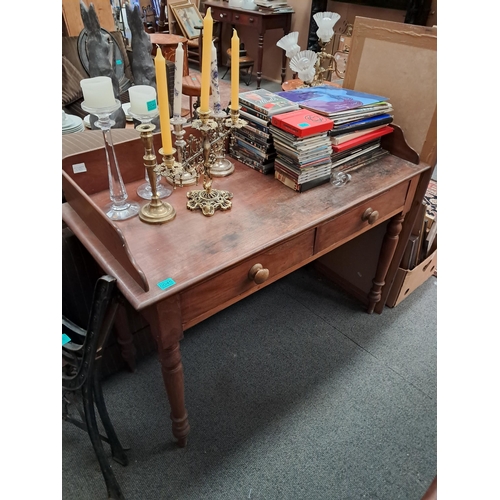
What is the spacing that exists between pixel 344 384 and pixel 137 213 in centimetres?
102

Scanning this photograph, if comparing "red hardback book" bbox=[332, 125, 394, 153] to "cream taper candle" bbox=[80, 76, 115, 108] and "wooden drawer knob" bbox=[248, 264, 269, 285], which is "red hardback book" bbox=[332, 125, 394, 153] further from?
"cream taper candle" bbox=[80, 76, 115, 108]

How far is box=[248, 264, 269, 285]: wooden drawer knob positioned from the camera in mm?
988

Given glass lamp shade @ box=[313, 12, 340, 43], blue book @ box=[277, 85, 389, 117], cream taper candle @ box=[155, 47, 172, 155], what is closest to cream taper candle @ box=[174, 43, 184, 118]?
cream taper candle @ box=[155, 47, 172, 155]

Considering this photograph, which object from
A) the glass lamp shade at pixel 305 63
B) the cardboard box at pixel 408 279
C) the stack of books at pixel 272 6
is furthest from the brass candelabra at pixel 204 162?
the stack of books at pixel 272 6

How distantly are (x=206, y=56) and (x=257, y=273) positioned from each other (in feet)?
1.70

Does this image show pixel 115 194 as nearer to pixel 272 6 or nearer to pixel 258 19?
pixel 258 19

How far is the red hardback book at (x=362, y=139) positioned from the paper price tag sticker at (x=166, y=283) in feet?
2.32

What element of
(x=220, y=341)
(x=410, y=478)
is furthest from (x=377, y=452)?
(x=220, y=341)

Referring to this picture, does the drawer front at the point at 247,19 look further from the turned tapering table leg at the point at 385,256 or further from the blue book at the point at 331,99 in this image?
the turned tapering table leg at the point at 385,256

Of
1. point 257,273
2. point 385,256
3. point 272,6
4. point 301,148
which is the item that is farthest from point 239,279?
point 272,6

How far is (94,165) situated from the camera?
3.52 ft

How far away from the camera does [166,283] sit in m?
0.84

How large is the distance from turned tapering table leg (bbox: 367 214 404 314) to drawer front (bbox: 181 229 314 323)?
0.55 meters

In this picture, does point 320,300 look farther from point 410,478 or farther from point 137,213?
point 137,213
